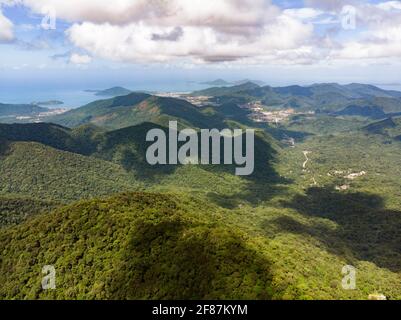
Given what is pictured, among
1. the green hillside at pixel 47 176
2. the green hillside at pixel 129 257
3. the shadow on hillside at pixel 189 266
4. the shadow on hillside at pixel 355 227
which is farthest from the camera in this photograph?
the green hillside at pixel 47 176

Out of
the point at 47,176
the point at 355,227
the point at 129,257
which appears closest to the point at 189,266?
the point at 129,257

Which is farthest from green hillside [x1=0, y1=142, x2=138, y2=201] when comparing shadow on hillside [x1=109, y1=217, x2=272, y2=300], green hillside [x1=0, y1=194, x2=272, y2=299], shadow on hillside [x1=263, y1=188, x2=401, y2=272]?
shadow on hillside [x1=109, y1=217, x2=272, y2=300]

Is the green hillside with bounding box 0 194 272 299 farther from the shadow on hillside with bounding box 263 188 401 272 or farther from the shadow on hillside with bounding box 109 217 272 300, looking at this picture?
the shadow on hillside with bounding box 263 188 401 272

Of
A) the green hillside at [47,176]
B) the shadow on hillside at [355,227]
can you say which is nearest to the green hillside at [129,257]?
the shadow on hillside at [355,227]

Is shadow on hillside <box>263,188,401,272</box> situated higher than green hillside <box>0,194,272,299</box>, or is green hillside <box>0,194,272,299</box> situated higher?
green hillside <box>0,194,272,299</box>

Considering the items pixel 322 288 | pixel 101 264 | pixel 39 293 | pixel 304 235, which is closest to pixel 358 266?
pixel 304 235

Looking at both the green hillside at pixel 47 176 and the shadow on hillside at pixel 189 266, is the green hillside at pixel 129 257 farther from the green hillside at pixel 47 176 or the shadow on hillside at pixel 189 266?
the green hillside at pixel 47 176
